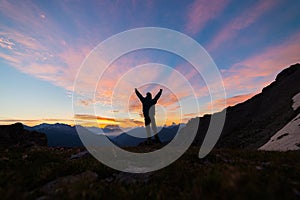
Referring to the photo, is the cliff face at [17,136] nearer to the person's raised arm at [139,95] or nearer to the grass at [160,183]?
the person's raised arm at [139,95]

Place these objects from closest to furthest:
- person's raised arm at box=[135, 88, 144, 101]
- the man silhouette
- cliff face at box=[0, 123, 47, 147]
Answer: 1. the man silhouette
2. person's raised arm at box=[135, 88, 144, 101]
3. cliff face at box=[0, 123, 47, 147]

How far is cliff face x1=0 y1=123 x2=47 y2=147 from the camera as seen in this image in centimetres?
3096

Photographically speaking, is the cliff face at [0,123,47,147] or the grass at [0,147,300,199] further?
the cliff face at [0,123,47,147]

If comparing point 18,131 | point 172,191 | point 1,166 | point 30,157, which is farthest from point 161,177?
point 18,131

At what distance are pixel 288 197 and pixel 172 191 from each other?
8.67 ft

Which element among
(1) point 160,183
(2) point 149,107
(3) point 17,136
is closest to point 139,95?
(2) point 149,107

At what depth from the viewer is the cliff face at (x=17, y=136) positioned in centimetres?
3096

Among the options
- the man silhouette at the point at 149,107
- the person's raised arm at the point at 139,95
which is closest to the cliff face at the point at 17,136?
the person's raised arm at the point at 139,95

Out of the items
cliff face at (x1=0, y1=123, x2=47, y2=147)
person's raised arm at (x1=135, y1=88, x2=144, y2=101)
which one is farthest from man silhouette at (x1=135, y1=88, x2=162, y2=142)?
cliff face at (x1=0, y1=123, x2=47, y2=147)

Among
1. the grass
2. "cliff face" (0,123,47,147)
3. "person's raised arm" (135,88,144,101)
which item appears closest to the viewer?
the grass

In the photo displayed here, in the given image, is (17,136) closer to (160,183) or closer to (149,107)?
(149,107)

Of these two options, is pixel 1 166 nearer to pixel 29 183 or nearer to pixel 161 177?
pixel 29 183

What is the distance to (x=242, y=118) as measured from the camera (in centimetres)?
8712

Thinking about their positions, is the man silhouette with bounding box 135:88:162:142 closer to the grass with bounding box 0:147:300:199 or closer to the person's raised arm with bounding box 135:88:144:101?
the person's raised arm with bounding box 135:88:144:101
